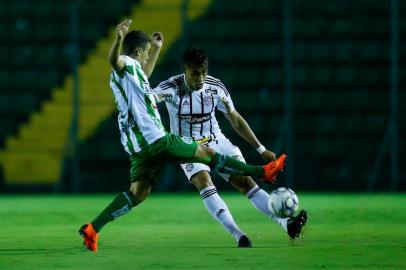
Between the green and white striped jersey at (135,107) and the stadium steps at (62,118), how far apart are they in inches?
402

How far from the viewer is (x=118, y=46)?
7.45m

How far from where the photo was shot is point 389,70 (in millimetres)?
17922

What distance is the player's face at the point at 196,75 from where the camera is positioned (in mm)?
8148

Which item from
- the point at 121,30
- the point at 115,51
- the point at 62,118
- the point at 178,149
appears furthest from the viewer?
the point at 62,118

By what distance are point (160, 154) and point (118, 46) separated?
90 centimetres

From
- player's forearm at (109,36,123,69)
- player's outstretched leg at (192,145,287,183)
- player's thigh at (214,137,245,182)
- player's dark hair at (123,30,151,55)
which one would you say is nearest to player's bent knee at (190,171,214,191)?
player's thigh at (214,137,245,182)

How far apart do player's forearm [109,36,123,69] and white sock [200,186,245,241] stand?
4.31 ft

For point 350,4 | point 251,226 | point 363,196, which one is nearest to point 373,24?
point 350,4

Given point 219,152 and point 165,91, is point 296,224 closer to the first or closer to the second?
point 219,152

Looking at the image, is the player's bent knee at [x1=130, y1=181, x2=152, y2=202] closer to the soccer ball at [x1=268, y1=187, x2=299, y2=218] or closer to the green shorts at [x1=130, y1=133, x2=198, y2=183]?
the green shorts at [x1=130, y1=133, x2=198, y2=183]

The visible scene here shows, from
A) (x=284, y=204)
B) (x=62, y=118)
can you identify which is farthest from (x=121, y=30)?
(x=62, y=118)

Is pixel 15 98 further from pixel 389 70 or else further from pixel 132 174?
pixel 132 174

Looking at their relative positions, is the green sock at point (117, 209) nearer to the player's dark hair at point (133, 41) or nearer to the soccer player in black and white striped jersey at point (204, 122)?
the soccer player in black and white striped jersey at point (204, 122)

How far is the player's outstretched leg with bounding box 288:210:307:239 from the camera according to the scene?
806 centimetres
